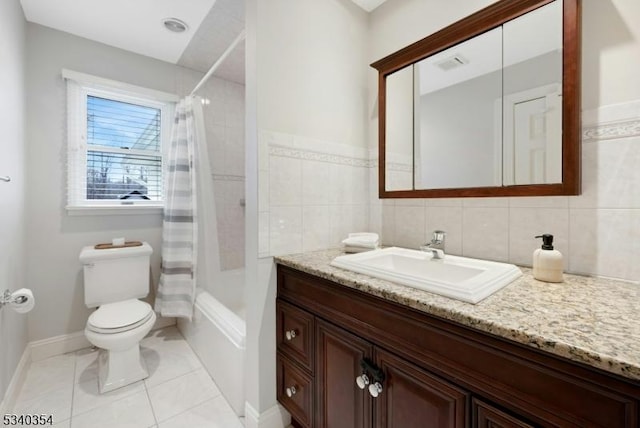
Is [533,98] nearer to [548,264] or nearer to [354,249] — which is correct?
[548,264]

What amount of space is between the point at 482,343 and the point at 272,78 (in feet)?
4.25

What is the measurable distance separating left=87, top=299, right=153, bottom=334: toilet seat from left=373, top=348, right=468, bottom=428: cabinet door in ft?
Answer: 5.00

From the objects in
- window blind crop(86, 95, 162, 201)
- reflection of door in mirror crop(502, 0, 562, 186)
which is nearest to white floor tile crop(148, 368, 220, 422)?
window blind crop(86, 95, 162, 201)

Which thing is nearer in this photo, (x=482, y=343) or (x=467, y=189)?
(x=482, y=343)

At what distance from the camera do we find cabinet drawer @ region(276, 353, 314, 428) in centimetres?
119

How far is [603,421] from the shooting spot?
1.69ft

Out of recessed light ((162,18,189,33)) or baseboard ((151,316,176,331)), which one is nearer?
recessed light ((162,18,189,33))

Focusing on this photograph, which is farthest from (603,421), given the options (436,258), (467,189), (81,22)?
(81,22)

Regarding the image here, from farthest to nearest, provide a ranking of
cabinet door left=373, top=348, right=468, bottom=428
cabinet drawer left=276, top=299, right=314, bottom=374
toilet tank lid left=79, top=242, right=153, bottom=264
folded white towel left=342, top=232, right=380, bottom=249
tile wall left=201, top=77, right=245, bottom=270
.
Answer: tile wall left=201, top=77, right=245, bottom=270 → toilet tank lid left=79, top=242, right=153, bottom=264 → folded white towel left=342, top=232, right=380, bottom=249 → cabinet drawer left=276, top=299, right=314, bottom=374 → cabinet door left=373, top=348, right=468, bottom=428

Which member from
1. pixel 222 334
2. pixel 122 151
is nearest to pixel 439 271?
pixel 222 334

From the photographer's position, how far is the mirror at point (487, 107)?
1.02 m

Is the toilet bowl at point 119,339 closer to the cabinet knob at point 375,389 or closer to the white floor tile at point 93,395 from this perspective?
the white floor tile at point 93,395

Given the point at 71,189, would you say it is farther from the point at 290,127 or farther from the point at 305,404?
the point at 305,404

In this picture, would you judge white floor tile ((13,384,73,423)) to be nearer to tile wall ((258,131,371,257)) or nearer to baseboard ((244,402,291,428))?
baseboard ((244,402,291,428))
